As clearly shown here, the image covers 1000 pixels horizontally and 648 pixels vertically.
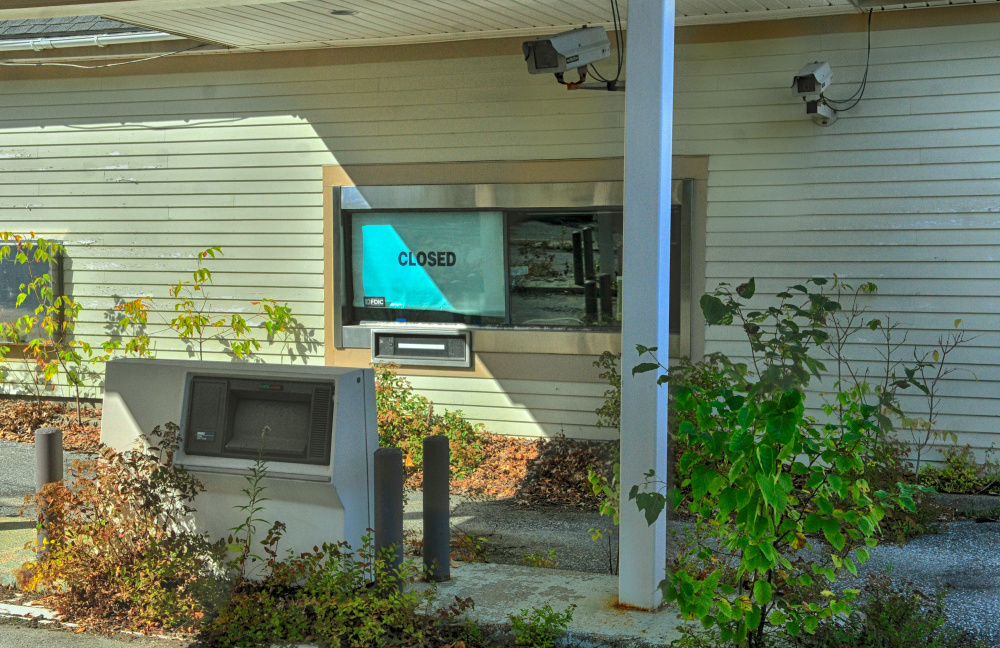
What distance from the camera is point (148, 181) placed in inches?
376

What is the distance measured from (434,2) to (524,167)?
181cm

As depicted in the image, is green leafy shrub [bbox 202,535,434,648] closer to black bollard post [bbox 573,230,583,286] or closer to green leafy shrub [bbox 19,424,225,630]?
green leafy shrub [bbox 19,424,225,630]

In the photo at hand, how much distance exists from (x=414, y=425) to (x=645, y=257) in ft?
14.8

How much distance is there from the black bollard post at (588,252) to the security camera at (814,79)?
89.3 inches

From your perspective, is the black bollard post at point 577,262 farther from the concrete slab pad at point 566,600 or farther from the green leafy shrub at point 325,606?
the green leafy shrub at point 325,606

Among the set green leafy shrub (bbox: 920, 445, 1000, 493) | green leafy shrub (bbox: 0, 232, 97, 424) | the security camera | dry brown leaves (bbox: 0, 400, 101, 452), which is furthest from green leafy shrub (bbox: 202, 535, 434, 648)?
green leafy shrub (bbox: 0, 232, 97, 424)

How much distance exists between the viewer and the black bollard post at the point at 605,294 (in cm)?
812

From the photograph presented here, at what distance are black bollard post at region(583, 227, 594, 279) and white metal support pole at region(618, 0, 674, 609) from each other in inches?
147

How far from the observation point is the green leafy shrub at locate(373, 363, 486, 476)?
812 centimetres

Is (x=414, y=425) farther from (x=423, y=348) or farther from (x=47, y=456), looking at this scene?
(x=47, y=456)

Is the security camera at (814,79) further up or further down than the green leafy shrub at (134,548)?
further up

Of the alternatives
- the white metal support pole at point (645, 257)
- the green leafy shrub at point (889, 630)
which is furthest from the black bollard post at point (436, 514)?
the green leafy shrub at point (889, 630)

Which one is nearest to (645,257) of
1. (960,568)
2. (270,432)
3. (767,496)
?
(767,496)

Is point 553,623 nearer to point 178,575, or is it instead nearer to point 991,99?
point 178,575
